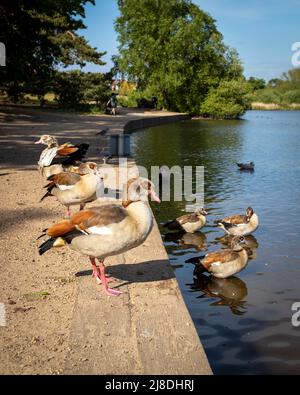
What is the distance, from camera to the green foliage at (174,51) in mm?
60500

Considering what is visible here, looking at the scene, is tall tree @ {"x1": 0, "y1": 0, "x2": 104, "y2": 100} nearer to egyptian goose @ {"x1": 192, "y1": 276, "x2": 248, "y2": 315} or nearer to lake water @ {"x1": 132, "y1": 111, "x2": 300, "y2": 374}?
lake water @ {"x1": 132, "y1": 111, "x2": 300, "y2": 374}

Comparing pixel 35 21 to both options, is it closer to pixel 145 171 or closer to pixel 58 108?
pixel 145 171

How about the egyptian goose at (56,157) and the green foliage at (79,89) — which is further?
the green foliage at (79,89)

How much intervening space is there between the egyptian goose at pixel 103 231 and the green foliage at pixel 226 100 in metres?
57.5

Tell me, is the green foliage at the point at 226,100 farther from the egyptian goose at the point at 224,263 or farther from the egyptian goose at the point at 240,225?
the egyptian goose at the point at 224,263

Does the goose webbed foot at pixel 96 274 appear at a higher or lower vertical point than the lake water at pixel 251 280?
higher

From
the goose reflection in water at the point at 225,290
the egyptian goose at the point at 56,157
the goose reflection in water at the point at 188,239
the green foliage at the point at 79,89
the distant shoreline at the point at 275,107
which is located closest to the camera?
the goose reflection in water at the point at 225,290

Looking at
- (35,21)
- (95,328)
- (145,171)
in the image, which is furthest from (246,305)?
(35,21)

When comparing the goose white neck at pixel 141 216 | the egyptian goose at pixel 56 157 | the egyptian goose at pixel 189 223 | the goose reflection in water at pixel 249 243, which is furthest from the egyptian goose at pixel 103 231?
the egyptian goose at pixel 56 157

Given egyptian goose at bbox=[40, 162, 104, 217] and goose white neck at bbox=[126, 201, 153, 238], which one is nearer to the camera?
goose white neck at bbox=[126, 201, 153, 238]

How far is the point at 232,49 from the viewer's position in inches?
2461

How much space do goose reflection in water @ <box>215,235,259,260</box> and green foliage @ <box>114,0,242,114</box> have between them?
171 feet

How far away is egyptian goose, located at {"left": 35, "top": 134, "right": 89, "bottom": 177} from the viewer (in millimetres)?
11258

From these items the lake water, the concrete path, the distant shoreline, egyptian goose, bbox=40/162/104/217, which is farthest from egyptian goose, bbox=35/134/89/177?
the distant shoreline
